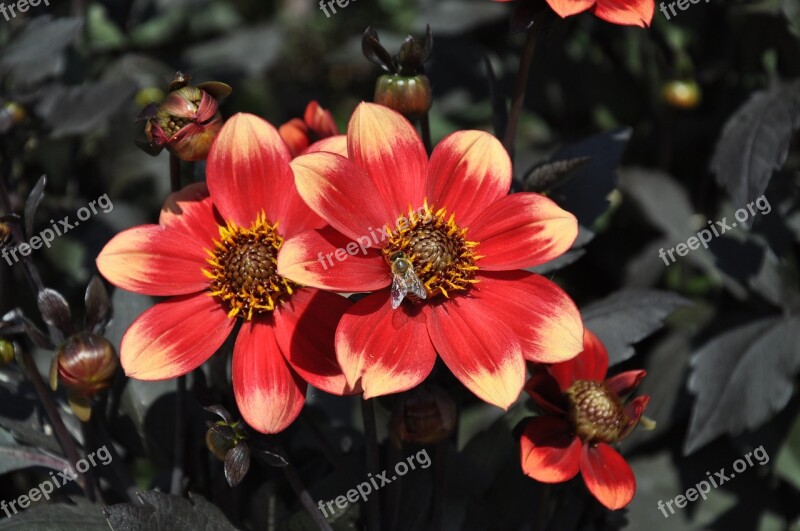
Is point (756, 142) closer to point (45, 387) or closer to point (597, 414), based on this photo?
point (597, 414)

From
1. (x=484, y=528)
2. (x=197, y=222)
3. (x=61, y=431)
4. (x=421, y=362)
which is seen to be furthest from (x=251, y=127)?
(x=484, y=528)

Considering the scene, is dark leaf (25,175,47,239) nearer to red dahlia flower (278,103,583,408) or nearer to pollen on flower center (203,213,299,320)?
pollen on flower center (203,213,299,320)

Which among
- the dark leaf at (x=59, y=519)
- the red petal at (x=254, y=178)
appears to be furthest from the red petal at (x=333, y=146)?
the dark leaf at (x=59, y=519)

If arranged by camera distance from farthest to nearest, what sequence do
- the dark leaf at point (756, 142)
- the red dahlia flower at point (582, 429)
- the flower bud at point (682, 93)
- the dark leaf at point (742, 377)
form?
the flower bud at point (682, 93) → the dark leaf at point (742, 377) → the dark leaf at point (756, 142) → the red dahlia flower at point (582, 429)

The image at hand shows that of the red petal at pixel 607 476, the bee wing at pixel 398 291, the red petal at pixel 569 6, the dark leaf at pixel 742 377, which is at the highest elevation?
the red petal at pixel 569 6

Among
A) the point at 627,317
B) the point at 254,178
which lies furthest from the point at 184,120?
the point at 627,317

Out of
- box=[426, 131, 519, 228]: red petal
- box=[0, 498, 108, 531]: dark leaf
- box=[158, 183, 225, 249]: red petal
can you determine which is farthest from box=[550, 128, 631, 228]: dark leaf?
box=[0, 498, 108, 531]: dark leaf

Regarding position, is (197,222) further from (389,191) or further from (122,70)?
(122,70)

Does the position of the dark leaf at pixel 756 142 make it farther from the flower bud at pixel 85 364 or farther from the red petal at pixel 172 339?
the flower bud at pixel 85 364
